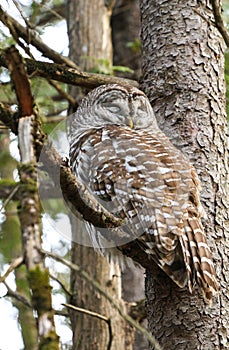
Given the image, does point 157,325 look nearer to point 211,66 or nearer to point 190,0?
point 211,66

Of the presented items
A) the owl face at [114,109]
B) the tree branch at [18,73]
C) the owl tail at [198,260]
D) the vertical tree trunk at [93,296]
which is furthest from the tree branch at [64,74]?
the tree branch at [18,73]

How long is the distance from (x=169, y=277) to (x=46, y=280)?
2058 mm

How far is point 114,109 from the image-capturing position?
5211 mm

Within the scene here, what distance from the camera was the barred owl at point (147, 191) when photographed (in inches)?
147

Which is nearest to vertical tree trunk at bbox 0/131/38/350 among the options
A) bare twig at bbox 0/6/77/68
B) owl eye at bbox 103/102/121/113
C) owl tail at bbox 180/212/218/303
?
owl eye at bbox 103/102/121/113

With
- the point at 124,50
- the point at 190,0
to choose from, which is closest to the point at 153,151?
the point at 190,0

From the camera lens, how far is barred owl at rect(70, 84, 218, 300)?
12.3 ft

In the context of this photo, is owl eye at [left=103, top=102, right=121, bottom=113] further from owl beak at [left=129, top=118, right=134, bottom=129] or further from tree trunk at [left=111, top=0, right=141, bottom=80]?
tree trunk at [left=111, top=0, right=141, bottom=80]

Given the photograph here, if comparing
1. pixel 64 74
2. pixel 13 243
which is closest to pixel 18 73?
pixel 64 74

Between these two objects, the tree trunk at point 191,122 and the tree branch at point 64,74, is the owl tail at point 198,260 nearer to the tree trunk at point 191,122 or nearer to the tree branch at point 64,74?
the tree trunk at point 191,122

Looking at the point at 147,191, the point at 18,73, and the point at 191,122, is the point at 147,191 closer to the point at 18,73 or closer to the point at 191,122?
the point at 191,122

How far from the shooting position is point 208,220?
13.4 feet

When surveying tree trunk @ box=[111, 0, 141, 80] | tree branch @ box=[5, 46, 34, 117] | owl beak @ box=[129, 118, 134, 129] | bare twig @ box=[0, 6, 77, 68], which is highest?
tree trunk @ box=[111, 0, 141, 80]

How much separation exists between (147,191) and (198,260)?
56cm
